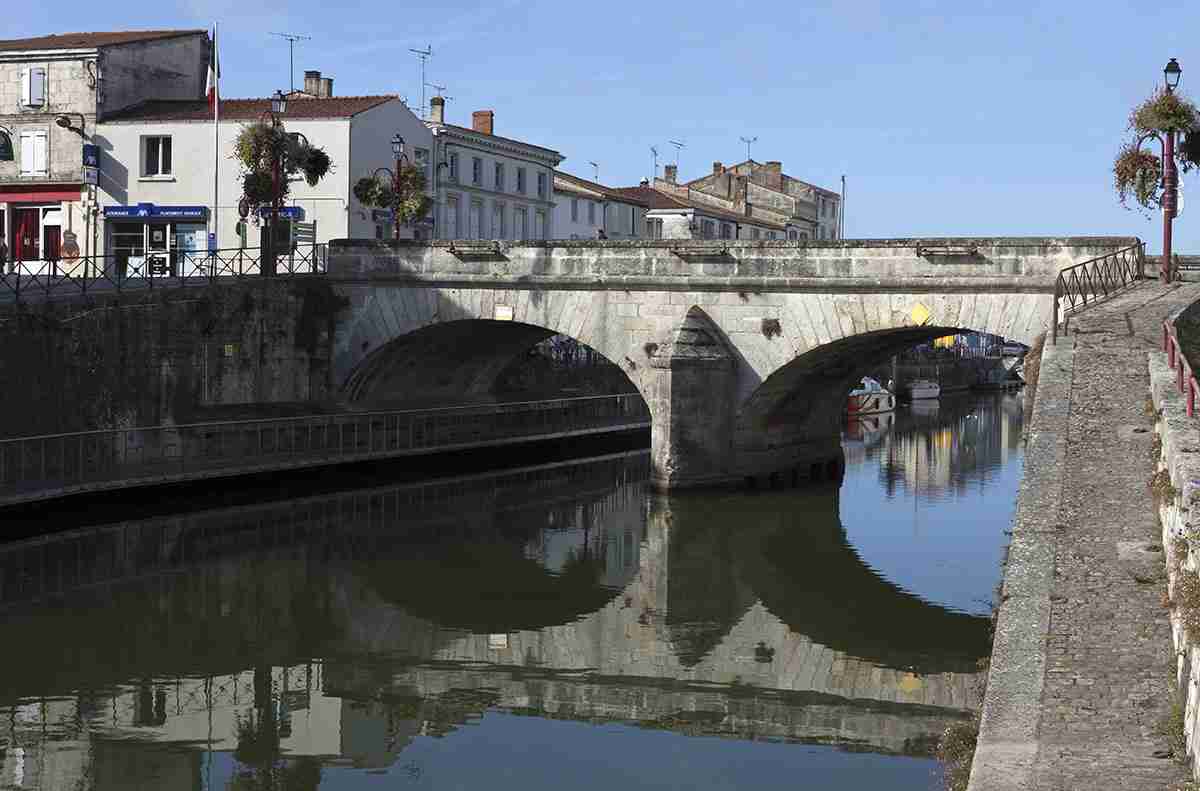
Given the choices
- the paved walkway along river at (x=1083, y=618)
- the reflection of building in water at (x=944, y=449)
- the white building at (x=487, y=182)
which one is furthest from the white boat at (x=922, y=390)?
the paved walkway along river at (x=1083, y=618)

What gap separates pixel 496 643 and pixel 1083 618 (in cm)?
960

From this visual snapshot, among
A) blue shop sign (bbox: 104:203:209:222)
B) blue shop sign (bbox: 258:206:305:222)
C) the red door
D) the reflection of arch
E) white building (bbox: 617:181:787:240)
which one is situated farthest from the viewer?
white building (bbox: 617:181:787:240)

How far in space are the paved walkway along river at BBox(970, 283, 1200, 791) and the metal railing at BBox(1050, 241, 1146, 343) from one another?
745 centimetres

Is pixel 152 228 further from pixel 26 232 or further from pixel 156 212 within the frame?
pixel 26 232

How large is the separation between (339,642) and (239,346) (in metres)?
14.7

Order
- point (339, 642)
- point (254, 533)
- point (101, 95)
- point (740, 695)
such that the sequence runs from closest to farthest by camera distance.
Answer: point (740, 695), point (339, 642), point (254, 533), point (101, 95)

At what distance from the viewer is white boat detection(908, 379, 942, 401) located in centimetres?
6419

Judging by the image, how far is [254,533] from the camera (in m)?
25.0

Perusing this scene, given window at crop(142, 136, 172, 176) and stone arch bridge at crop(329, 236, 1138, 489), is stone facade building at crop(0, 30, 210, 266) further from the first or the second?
stone arch bridge at crop(329, 236, 1138, 489)

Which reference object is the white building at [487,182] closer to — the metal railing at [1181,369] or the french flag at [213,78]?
the french flag at [213,78]

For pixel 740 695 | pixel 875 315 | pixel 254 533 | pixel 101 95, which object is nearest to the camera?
pixel 740 695

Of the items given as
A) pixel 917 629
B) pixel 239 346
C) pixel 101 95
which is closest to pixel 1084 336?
pixel 917 629

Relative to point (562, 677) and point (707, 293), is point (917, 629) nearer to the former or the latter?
point (562, 677)

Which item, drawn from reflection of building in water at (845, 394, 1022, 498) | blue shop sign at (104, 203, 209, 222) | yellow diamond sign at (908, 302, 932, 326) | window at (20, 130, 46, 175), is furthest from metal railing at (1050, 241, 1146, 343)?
window at (20, 130, 46, 175)
